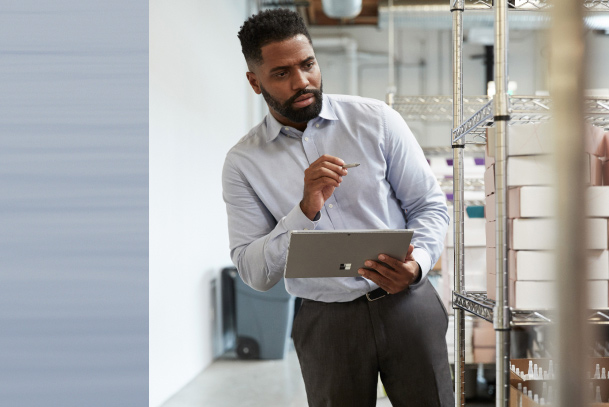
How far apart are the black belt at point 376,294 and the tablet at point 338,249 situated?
0.30 ft

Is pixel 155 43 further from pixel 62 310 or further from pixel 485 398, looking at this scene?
pixel 485 398

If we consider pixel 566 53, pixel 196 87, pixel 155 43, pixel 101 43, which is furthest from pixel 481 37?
pixel 566 53

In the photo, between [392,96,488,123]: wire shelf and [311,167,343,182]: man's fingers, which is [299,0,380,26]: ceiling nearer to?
[392,96,488,123]: wire shelf

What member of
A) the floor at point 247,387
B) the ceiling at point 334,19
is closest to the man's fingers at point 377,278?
the floor at point 247,387

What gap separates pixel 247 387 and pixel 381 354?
2.60 m

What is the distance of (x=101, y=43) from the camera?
7.21 feet

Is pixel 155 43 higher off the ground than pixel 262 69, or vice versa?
pixel 155 43

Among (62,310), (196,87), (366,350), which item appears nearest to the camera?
(366,350)

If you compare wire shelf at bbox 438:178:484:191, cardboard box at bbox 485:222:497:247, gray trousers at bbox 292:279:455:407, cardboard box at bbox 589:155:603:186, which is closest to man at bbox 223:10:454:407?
gray trousers at bbox 292:279:455:407

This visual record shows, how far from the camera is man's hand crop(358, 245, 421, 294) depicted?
1263mm

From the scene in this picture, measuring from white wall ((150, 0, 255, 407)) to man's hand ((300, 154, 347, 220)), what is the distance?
84.6 inches

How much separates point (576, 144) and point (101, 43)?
2.19m

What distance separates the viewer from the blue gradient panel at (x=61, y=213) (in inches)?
76.7

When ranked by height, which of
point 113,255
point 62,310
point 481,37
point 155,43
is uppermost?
point 481,37
